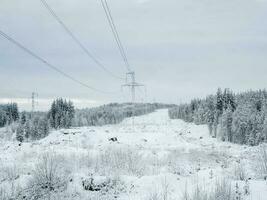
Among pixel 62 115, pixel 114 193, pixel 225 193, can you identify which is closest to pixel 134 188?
pixel 114 193

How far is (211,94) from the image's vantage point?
123 metres

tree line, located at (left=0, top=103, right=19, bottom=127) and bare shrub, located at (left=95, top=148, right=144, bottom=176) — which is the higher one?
tree line, located at (left=0, top=103, right=19, bottom=127)

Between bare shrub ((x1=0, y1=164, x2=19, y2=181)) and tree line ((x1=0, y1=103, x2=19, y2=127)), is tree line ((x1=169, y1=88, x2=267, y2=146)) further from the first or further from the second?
tree line ((x1=0, y1=103, x2=19, y2=127))

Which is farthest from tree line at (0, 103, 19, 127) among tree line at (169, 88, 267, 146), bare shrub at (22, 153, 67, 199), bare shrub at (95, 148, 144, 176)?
bare shrub at (22, 153, 67, 199)

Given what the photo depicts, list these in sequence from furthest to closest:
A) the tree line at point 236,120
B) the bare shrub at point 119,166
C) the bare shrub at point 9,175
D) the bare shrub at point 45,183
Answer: the tree line at point 236,120
the bare shrub at point 119,166
the bare shrub at point 9,175
the bare shrub at point 45,183

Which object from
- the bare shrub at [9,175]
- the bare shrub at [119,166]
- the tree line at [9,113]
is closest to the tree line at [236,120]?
the bare shrub at [119,166]

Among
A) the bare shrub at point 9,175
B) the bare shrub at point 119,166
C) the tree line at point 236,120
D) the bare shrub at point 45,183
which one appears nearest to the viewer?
the bare shrub at point 45,183

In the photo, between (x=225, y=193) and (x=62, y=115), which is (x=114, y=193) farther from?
(x=62, y=115)

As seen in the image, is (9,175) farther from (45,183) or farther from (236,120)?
(236,120)

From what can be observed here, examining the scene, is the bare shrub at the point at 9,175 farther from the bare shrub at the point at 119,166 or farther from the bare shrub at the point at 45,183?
the bare shrub at the point at 119,166

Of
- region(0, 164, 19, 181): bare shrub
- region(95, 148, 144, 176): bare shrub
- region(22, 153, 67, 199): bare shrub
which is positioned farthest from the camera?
region(95, 148, 144, 176): bare shrub

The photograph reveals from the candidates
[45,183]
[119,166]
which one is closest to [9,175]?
[45,183]

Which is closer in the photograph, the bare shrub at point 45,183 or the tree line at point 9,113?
the bare shrub at point 45,183

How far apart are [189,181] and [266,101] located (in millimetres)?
94996
